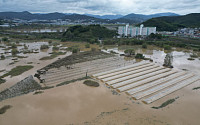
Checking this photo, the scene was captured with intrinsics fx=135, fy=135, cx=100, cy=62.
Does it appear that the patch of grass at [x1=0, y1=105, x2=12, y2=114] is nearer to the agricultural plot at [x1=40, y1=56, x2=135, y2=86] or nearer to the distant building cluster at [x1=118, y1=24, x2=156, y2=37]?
Answer: the agricultural plot at [x1=40, y1=56, x2=135, y2=86]

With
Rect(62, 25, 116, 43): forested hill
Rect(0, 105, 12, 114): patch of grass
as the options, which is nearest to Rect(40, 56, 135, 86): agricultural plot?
Rect(0, 105, 12, 114): patch of grass

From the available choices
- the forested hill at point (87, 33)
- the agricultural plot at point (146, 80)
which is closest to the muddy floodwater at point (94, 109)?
the agricultural plot at point (146, 80)

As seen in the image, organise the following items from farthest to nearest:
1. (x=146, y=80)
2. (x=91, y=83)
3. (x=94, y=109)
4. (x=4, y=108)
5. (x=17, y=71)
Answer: (x=17, y=71)
(x=146, y=80)
(x=91, y=83)
(x=94, y=109)
(x=4, y=108)

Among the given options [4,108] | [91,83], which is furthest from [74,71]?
[4,108]

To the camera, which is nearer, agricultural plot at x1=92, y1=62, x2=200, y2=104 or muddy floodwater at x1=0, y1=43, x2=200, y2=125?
muddy floodwater at x1=0, y1=43, x2=200, y2=125

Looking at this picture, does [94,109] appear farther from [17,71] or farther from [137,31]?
[137,31]

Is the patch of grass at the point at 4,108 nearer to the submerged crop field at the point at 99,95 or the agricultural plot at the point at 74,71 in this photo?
the submerged crop field at the point at 99,95

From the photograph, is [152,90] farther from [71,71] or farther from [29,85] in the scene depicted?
[29,85]

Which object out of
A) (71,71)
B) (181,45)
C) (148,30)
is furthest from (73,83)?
(148,30)
